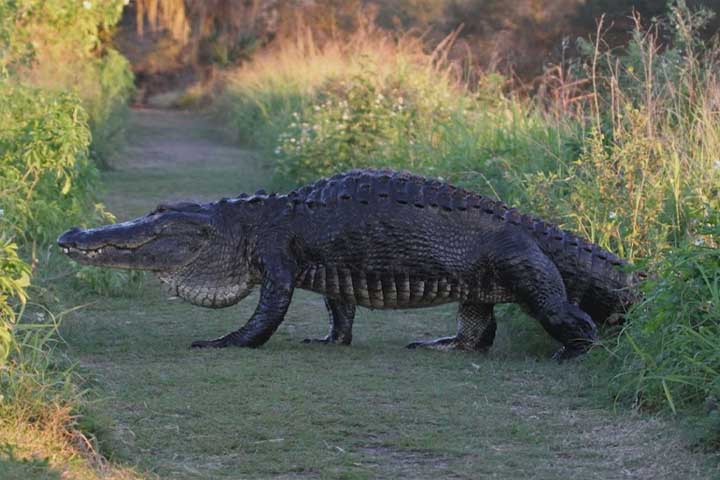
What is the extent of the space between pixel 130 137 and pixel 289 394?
1702 cm

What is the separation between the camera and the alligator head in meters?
6.95

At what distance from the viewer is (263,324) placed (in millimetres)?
A: 6789

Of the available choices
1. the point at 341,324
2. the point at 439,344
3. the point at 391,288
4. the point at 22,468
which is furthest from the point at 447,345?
the point at 22,468

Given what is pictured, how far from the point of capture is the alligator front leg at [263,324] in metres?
6.79

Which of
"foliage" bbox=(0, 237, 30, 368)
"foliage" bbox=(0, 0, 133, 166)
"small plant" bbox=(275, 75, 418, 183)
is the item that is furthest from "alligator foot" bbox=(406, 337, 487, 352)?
"foliage" bbox=(0, 0, 133, 166)

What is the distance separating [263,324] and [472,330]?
1.16 metres

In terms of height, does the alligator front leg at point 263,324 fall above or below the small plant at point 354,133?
below

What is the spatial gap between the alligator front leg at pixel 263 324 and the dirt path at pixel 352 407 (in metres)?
0.09

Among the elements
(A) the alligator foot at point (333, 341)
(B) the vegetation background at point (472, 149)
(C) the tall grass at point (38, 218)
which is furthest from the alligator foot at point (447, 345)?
(C) the tall grass at point (38, 218)

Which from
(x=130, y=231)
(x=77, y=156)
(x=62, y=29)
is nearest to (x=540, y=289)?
(x=130, y=231)

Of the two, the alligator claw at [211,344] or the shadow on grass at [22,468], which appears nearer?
the shadow on grass at [22,468]

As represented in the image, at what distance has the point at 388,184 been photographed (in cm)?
698

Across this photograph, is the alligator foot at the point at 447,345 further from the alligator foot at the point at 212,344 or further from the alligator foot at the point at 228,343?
the alligator foot at the point at 212,344

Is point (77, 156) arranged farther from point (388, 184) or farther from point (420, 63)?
point (420, 63)
